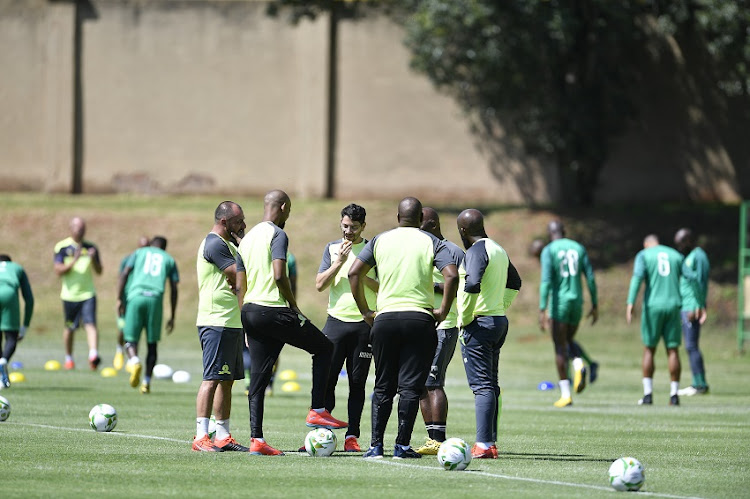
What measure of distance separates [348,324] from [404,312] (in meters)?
1.53

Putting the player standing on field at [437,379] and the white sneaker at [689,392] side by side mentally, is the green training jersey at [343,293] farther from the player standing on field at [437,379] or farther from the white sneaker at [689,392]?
the white sneaker at [689,392]

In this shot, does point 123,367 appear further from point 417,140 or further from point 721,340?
point 417,140

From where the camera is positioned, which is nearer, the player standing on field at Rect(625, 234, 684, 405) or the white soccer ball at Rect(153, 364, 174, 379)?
the player standing on field at Rect(625, 234, 684, 405)

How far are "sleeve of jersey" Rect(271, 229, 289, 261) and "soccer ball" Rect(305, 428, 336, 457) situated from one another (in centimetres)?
158

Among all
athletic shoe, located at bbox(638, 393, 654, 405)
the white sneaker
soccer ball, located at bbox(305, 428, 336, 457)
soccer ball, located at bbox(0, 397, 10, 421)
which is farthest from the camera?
the white sneaker

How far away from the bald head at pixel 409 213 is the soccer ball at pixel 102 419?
12.7 feet

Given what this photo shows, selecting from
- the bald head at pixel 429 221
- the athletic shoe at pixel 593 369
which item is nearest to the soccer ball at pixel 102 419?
the bald head at pixel 429 221

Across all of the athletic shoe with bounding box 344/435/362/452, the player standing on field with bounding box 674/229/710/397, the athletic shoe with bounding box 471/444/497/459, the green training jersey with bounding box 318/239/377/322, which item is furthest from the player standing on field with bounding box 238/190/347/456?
the player standing on field with bounding box 674/229/710/397

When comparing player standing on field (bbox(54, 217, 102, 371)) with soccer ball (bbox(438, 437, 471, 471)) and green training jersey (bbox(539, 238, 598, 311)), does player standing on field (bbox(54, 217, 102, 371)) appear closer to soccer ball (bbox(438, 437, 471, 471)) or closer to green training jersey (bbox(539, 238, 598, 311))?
green training jersey (bbox(539, 238, 598, 311))

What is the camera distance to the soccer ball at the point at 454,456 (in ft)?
33.6

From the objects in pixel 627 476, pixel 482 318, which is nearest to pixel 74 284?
pixel 482 318

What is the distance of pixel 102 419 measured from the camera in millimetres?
12680

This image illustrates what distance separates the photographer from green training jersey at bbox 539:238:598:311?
1781cm

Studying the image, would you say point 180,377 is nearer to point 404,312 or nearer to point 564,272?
point 564,272
